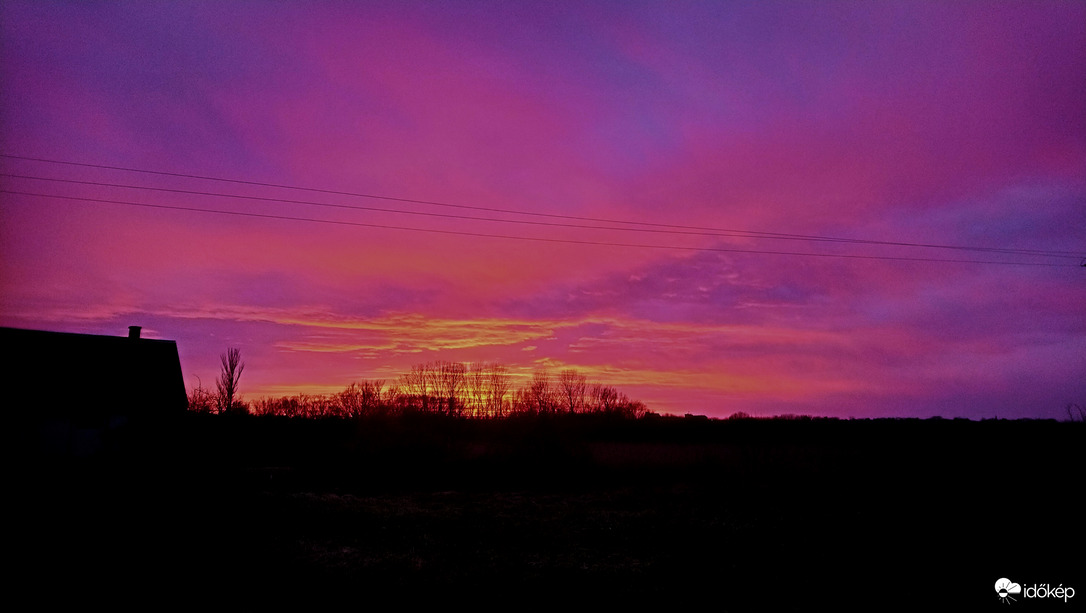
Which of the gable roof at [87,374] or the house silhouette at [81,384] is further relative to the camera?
the gable roof at [87,374]

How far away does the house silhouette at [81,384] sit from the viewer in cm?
2672

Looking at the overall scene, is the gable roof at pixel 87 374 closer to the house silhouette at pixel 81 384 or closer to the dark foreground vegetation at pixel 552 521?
the house silhouette at pixel 81 384

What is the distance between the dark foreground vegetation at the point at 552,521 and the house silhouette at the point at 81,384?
2.76ft

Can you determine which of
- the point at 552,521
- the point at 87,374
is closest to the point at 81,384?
the point at 87,374

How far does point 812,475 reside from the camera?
29.1m

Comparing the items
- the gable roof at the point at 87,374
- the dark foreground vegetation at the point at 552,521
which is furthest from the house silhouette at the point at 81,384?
the dark foreground vegetation at the point at 552,521

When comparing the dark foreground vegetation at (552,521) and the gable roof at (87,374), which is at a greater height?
the gable roof at (87,374)

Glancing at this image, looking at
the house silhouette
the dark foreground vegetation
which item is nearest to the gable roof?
the house silhouette

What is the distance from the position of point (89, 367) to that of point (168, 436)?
513 centimetres

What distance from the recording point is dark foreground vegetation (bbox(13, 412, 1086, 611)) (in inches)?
456

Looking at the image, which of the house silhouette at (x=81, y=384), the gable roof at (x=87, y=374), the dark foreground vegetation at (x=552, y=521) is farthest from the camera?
the gable roof at (x=87, y=374)

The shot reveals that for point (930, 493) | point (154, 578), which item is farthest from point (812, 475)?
point (154, 578)

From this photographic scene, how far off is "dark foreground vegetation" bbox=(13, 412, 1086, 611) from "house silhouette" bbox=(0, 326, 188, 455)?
84 centimetres

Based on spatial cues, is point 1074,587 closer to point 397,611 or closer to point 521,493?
point 397,611
